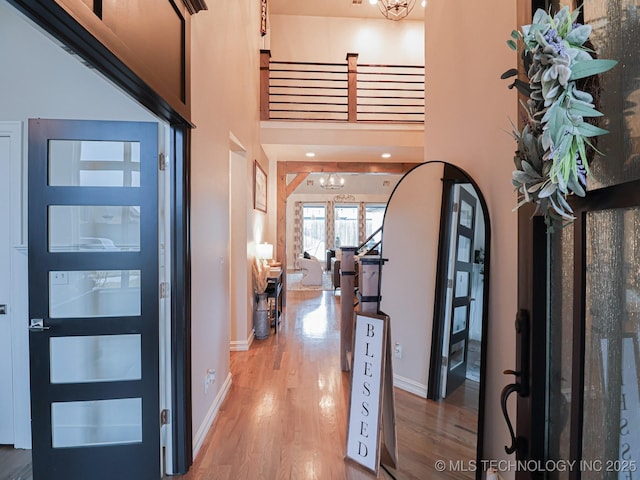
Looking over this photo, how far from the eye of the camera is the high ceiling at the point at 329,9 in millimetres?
6059

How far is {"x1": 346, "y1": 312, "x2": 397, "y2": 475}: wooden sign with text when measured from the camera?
1861mm

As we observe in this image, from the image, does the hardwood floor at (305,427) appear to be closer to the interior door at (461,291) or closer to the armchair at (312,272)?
the interior door at (461,291)

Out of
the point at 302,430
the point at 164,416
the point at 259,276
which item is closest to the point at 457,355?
the point at 302,430

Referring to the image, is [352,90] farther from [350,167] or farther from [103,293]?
[103,293]

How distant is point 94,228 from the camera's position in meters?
1.89

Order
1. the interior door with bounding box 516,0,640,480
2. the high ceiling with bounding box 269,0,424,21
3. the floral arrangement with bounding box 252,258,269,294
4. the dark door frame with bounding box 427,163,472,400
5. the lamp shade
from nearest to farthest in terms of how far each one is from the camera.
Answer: the interior door with bounding box 516,0,640,480 < the dark door frame with bounding box 427,163,472,400 < the floral arrangement with bounding box 252,258,269,294 < the lamp shade < the high ceiling with bounding box 269,0,424,21

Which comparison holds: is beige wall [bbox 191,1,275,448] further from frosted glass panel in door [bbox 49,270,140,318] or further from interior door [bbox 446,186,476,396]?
interior door [bbox 446,186,476,396]

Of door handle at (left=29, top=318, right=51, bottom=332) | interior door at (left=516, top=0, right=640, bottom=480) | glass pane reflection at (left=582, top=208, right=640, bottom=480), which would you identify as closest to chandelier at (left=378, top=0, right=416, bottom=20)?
interior door at (left=516, top=0, right=640, bottom=480)

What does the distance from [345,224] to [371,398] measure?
446 inches

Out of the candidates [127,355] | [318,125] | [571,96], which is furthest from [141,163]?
[318,125]

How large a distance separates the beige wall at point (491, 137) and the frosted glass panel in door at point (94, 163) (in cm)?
192

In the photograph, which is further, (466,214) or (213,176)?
(213,176)

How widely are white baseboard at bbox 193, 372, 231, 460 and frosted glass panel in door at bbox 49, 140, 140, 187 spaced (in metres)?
1.68

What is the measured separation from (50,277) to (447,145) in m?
2.46
